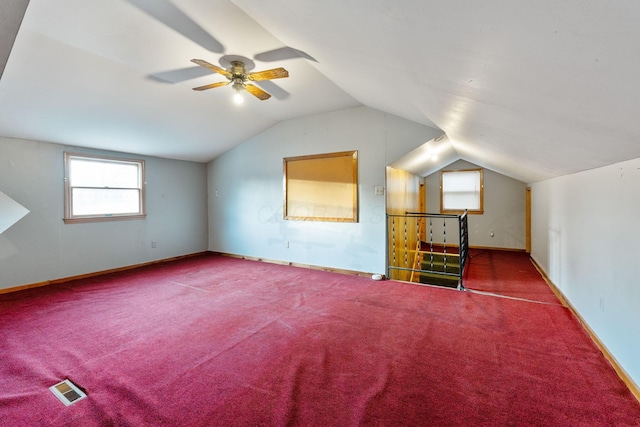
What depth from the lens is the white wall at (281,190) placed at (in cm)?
462

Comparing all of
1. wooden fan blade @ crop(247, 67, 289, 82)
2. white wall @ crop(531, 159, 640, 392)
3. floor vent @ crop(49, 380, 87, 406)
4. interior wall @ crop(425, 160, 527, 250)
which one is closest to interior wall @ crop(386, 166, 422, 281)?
interior wall @ crop(425, 160, 527, 250)

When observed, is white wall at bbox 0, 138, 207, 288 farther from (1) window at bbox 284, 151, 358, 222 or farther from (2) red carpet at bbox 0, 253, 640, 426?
(1) window at bbox 284, 151, 358, 222

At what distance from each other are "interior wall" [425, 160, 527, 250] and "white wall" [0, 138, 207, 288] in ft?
22.8

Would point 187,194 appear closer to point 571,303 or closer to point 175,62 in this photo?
point 175,62

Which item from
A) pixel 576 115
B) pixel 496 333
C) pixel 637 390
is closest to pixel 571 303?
pixel 496 333

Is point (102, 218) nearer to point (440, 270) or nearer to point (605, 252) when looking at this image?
point (605, 252)

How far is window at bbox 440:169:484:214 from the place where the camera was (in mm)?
7262

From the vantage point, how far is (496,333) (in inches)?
105

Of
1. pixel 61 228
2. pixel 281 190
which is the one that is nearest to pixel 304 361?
pixel 281 190

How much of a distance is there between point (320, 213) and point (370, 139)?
5.10 ft

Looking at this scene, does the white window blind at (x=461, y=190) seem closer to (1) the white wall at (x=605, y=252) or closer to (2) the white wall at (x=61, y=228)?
(1) the white wall at (x=605, y=252)

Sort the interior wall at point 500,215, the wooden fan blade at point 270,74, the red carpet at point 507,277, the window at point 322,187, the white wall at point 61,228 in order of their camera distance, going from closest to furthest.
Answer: the wooden fan blade at point 270,74
the red carpet at point 507,277
the white wall at point 61,228
the window at point 322,187
the interior wall at point 500,215

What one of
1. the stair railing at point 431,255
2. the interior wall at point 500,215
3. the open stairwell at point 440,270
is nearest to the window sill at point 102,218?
the stair railing at point 431,255

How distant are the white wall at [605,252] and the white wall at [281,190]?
1.97 meters
